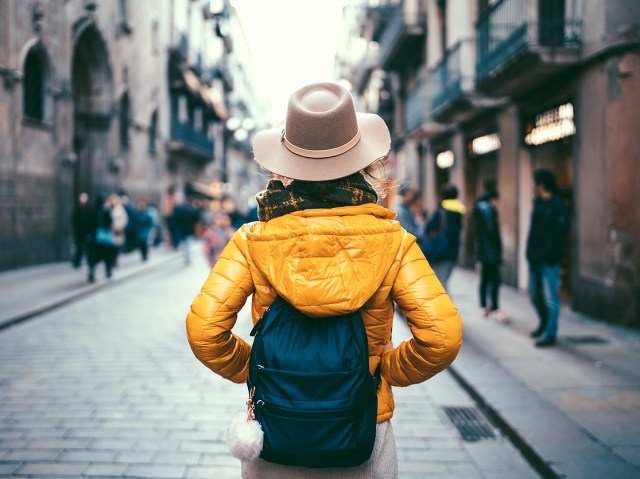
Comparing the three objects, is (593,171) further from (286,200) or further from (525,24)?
(286,200)

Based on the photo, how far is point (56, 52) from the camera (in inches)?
612

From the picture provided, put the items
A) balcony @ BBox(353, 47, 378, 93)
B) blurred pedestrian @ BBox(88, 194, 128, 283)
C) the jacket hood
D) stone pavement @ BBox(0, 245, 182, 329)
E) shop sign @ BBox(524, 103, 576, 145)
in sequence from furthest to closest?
balcony @ BBox(353, 47, 378, 93)
blurred pedestrian @ BBox(88, 194, 128, 283)
shop sign @ BBox(524, 103, 576, 145)
stone pavement @ BBox(0, 245, 182, 329)
the jacket hood

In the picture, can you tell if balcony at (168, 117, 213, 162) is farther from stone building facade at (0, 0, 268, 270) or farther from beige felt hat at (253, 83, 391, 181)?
beige felt hat at (253, 83, 391, 181)

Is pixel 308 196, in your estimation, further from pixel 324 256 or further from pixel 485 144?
pixel 485 144

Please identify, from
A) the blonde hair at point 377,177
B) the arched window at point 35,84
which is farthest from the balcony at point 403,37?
the blonde hair at point 377,177

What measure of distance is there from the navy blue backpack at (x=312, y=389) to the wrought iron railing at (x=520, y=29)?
901cm

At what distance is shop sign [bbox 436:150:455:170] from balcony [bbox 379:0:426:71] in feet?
14.4

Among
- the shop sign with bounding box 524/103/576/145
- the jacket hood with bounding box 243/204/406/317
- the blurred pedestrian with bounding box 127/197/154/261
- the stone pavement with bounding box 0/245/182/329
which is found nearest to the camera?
the jacket hood with bounding box 243/204/406/317

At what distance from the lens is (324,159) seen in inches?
68.9

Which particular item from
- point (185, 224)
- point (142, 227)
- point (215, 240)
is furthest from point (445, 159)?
point (215, 240)

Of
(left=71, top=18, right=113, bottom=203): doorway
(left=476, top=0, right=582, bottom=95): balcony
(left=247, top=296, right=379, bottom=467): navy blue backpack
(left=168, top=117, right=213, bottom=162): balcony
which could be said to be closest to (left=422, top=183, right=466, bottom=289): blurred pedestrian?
(left=476, top=0, right=582, bottom=95): balcony

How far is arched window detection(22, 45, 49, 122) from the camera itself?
14.7m

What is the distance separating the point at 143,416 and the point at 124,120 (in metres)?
19.0

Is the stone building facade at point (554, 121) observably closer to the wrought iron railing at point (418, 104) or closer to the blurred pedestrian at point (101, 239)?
the wrought iron railing at point (418, 104)
